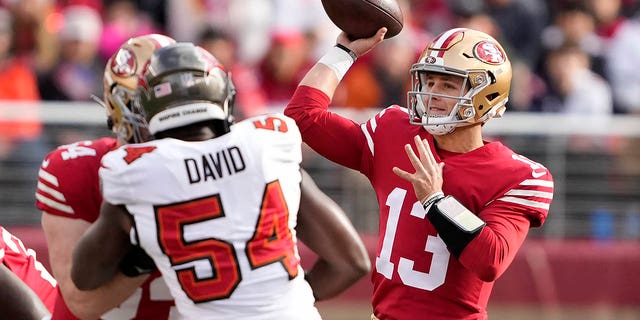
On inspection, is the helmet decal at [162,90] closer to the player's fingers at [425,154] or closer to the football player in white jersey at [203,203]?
the football player in white jersey at [203,203]

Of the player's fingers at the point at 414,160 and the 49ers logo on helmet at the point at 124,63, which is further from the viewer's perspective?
the player's fingers at the point at 414,160

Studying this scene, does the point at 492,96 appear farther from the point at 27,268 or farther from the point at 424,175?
the point at 27,268

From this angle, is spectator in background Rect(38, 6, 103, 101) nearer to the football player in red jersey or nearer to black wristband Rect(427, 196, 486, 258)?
the football player in red jersey

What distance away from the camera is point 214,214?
3881 mm

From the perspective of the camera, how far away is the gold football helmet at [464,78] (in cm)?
486

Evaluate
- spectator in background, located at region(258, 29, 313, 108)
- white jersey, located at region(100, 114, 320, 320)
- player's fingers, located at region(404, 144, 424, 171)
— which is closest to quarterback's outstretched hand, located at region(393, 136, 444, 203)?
player's fingers, located at region(404, 144, 424, 171)

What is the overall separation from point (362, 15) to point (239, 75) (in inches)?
212

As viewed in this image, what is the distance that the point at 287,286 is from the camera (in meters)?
4.01

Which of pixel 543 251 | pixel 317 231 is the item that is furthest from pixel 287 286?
pixel 543 251

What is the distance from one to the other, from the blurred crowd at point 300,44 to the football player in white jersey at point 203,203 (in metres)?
6.00

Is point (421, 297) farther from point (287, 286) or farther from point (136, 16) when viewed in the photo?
point (136, 16)

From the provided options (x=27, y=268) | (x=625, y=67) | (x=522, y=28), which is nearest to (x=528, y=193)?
(x=27, y=268)

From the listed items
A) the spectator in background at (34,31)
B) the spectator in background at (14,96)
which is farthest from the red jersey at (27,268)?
the spectator in background at (34,31)

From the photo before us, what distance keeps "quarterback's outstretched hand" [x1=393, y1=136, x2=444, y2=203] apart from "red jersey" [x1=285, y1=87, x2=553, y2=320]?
158 mm
